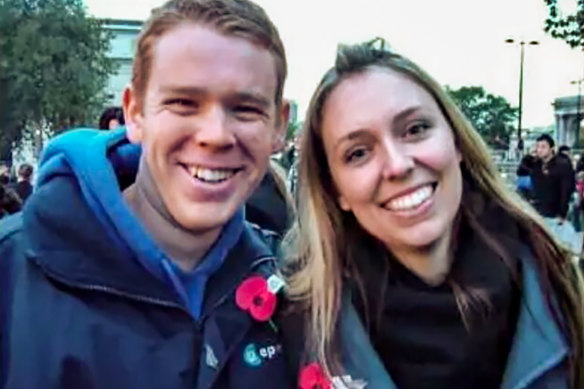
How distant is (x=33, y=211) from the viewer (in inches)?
71.2

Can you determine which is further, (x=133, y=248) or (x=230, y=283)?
Result: (x=230, y=283)

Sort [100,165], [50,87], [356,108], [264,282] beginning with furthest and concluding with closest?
1. [50,87]
2. [356,108]
3. [264,282]
4. [100,165]

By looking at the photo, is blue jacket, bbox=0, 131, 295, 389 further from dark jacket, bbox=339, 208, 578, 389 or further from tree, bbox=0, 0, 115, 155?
tree, bbox=0, 0, 115, 155

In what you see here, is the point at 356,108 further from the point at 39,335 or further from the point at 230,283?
the point at 39,335

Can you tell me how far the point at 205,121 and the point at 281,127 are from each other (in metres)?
0.27

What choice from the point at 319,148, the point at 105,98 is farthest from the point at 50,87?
the point at 319,148

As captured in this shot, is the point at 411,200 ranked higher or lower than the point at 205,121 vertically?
lower

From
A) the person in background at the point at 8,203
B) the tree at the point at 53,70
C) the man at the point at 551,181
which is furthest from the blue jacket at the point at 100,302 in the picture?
the tree at the point at 53,70

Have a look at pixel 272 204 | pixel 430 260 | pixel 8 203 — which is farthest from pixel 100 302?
pixel 8 203

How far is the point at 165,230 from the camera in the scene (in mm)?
1906

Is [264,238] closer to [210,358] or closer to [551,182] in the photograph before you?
[210,358]

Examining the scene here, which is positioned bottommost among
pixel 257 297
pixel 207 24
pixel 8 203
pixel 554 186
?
pixel 554 186

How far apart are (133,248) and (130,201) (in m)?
0.14

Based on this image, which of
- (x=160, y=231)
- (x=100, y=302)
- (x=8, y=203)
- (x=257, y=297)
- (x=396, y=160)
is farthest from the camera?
(x=8, y=203)
